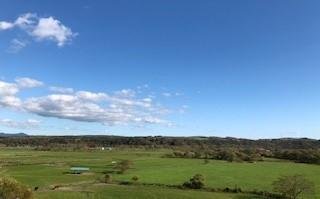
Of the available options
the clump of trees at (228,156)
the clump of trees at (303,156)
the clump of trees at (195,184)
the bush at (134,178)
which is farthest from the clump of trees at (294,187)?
the clump of trees at (228,156)

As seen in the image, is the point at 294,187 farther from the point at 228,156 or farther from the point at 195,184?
the point at 228,156

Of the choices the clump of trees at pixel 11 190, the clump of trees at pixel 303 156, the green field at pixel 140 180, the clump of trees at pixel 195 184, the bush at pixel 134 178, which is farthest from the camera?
the clump of trees at pixel 303 156

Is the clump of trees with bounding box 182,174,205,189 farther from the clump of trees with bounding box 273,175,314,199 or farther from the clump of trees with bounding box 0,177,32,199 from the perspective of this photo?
the clump of trees with bounding box 0,177,32,199

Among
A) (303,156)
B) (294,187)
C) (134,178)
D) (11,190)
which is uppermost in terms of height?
(303,156)

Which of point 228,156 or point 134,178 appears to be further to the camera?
point 228,156

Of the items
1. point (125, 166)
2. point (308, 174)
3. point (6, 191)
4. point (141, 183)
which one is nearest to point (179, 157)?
point (125, 166)

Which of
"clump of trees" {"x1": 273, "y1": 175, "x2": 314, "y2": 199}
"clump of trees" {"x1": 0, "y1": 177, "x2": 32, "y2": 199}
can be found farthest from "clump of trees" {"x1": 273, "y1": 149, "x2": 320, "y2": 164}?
"clump of trees" {"x1": 0, "y1": 177, "x2": 32, "y2": 199}

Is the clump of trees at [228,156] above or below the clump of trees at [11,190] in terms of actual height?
above

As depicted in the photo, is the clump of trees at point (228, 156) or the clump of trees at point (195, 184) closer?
the clump of trees at point (195, 184)

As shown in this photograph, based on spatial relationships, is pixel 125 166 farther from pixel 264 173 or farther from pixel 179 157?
pixel 179 157

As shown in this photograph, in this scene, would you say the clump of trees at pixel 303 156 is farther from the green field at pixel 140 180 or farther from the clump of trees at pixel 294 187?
the clump of trees at pixel 294 187

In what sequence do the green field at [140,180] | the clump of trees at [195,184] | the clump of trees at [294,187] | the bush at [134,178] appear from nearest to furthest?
the clump of trees at [294,187] < the green field at [140,180] < the clump of trees at [195,184] < the bush at [134,178]

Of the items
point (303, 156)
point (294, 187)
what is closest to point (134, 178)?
point (294, 187)
